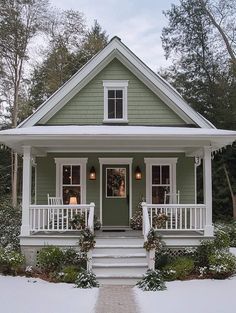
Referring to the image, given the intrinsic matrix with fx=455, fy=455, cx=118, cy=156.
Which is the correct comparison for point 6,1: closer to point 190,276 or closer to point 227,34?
point 227,34

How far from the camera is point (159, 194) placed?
49.6ft

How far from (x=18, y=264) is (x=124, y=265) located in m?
2.54

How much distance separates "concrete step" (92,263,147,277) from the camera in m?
10.8

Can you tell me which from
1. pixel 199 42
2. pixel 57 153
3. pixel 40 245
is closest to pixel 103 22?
pixel 199 42

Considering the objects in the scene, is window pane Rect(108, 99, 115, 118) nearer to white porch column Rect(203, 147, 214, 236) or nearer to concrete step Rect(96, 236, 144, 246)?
white porch column Rect(203, 147, 214, 236)

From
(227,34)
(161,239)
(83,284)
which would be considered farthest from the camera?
(227,34)

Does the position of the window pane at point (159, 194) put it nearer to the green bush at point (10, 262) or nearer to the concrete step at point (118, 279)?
the concrete step at point (118, 279)

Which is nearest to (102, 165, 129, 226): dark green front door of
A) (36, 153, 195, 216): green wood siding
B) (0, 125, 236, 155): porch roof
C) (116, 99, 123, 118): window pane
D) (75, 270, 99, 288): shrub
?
(36, 153, 195, 216): green wood siding

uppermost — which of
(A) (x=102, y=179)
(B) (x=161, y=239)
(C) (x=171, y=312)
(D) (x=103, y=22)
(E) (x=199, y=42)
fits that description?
(D) (x=103, y=22)

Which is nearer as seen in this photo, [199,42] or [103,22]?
[199,42]

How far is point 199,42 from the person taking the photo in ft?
99.8

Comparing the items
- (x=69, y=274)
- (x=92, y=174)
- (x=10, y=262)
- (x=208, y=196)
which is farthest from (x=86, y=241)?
(x=92, y=174)

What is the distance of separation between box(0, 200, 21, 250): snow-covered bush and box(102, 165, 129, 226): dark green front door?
2964 mm

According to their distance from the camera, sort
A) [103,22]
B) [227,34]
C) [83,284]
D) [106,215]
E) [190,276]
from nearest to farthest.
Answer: [83,284]
[190,276]
[106,215]
[227,34]
[103,22]
